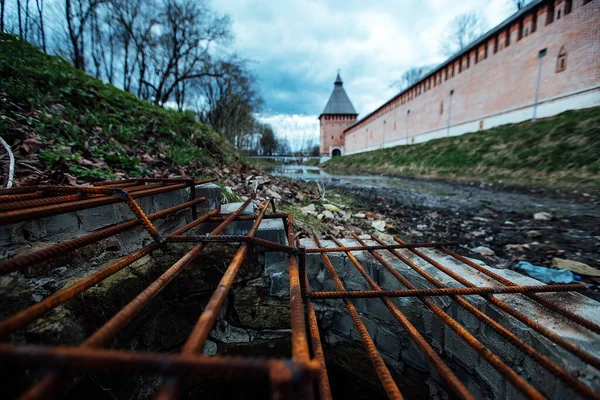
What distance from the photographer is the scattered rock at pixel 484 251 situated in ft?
8.96

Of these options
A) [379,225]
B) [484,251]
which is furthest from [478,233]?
[379,225]

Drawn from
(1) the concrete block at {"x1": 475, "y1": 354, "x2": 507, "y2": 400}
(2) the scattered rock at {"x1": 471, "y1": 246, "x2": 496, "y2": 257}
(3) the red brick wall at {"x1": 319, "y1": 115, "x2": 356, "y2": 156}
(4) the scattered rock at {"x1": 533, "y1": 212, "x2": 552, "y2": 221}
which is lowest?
(1) the concrete block at {"x1": 475, "y1": 354, "x2": 507, "y2": 400}

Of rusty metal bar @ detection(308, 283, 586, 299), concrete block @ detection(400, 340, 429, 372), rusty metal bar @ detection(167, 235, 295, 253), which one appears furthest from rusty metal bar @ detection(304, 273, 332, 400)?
concrete block @ detection(400, 340, 429, 372)

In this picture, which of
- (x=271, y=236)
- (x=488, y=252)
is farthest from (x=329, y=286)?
(x=488, y=252)

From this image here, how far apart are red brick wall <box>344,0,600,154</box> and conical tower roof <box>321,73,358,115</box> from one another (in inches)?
791

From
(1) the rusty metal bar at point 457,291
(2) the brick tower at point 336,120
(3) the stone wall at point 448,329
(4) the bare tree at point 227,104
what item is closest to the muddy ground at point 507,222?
(1) the rusty metal bar at point 457,291

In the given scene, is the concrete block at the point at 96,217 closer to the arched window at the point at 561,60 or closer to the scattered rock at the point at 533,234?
the scattered rock at the point at 533,234

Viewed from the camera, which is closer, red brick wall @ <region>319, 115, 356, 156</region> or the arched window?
the arched window

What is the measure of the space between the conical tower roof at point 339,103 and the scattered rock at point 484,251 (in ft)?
138

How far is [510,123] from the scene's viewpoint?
12.7 meters

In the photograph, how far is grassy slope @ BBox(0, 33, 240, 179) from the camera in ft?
8.44

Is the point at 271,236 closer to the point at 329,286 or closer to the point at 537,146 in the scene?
the point at 329,286

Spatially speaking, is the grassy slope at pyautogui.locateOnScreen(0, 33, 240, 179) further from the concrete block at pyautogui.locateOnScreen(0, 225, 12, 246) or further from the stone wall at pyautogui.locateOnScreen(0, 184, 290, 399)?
the concrete block at pyautogui.locateOnScreen(0, 225, 12, 246)

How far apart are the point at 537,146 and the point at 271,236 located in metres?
11.0
